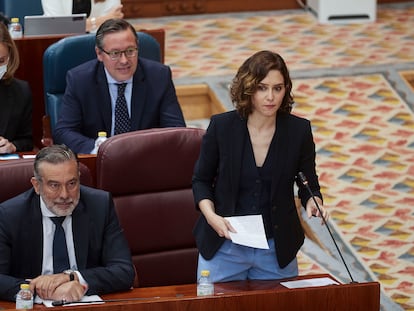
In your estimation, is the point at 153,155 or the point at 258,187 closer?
the point at 258,187

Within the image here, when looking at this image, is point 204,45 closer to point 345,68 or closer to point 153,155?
point 345,68

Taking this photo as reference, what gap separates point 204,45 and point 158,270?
3642 millimetres

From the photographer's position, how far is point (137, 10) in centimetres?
799

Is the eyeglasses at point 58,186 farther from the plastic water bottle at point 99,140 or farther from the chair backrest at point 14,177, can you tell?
the plastic water bottle at point 99,140

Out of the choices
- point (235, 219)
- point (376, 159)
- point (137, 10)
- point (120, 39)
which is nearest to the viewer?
point (235, 219)

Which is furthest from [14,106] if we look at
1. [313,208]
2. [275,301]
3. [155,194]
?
[275,301]

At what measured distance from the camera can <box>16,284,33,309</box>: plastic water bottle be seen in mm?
3088

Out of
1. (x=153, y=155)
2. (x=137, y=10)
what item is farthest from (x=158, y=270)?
(x=137, y=10)

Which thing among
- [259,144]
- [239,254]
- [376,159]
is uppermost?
[259,144]

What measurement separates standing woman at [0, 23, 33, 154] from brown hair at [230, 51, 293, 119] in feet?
4.95

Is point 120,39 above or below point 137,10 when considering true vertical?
above

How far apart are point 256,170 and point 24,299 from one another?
77 cm

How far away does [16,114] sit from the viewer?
4.68 meters

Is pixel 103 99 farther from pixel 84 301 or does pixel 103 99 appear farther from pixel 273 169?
pixel 84 301
